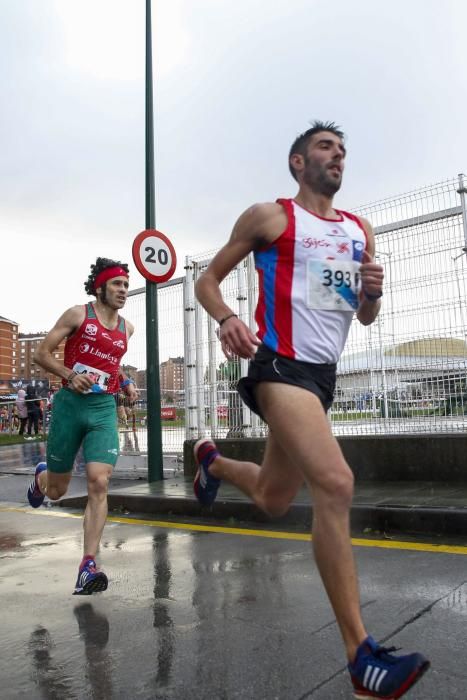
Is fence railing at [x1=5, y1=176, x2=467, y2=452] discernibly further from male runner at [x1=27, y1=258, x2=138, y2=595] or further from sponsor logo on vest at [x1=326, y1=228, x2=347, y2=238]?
sponsor logo on vest at [x1=326, y1=228, x2=347, y2=238]

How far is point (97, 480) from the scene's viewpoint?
417 cm

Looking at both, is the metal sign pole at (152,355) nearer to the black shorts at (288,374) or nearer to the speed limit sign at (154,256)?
the speed limit sign at (154,256)

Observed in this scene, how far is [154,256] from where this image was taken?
8.45 m

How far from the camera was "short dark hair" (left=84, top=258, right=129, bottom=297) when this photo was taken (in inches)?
181

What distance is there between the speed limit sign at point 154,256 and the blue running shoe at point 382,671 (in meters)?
6.57

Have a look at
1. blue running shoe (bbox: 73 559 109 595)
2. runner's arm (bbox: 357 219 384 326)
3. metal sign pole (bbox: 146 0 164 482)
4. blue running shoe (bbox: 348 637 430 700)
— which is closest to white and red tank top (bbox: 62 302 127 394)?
blue running shoe (bbox: 73 559 109 595)

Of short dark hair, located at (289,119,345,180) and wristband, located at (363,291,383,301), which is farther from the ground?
short dark hair, located at (289,119,345,180)

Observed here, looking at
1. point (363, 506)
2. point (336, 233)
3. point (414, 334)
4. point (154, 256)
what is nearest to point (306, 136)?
point (336, 233)

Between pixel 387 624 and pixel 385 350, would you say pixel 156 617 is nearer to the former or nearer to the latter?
pixel 387 624

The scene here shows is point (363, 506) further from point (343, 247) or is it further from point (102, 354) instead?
point (343, 247)

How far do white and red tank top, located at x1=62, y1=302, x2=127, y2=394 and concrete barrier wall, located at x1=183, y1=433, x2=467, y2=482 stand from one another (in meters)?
3.64

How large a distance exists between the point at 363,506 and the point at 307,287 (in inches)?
132

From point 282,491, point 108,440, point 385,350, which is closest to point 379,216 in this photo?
point 385,350

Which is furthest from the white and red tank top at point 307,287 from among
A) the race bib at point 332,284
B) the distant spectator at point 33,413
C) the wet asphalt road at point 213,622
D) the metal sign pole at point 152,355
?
the distant spectator at point 33,413
